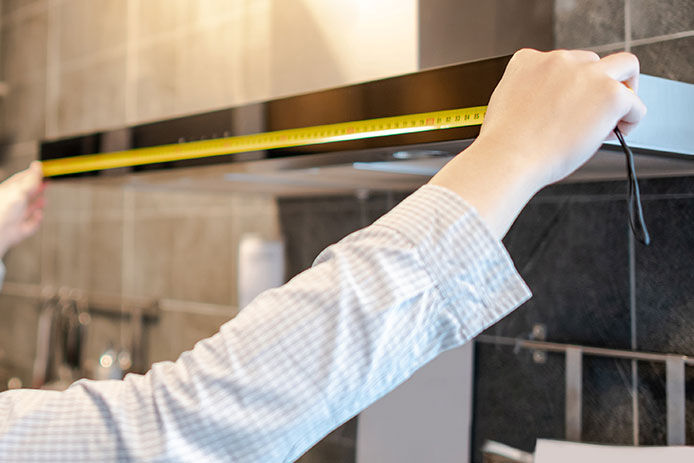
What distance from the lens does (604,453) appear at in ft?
2.65

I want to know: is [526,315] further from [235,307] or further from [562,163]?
[235,307]

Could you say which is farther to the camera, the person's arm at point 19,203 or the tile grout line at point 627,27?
the person's arm at point 19,203

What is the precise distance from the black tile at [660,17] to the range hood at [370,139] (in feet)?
0.61

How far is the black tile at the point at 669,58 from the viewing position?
81 centimetres

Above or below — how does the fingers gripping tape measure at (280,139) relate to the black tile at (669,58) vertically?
below

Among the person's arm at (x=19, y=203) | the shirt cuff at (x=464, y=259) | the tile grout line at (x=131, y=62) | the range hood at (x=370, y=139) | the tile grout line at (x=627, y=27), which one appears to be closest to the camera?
the shirt cuff at (x=464, y=259)

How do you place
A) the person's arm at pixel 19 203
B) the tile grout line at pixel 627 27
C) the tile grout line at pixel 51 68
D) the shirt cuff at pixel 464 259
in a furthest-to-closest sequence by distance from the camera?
the tile grout line at pixel 51 68 → the person's arm at pixel 19 203 → the tile grout line at pixel 627 27 → the shirt cuff at pixel 464 259

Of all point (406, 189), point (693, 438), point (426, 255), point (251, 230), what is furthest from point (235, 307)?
point (426, 255)

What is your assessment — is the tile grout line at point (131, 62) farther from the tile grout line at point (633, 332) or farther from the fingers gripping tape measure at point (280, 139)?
the tile grout line at point (633, 332)

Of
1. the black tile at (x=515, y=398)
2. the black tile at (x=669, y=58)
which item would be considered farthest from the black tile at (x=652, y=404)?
the black tile at (x=669, y=58)

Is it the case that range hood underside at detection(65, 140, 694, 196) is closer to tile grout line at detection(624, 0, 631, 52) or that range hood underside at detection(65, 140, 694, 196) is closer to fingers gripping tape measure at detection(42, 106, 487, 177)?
fingers gripping tape measure at detection(42, 106, 487, 177)

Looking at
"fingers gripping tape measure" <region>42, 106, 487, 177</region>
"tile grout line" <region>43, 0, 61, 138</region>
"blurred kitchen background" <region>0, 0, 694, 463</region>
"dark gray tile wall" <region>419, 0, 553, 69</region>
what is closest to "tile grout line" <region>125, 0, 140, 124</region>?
"blurred kitchen background" <region>0, 0, 694, 463</region>

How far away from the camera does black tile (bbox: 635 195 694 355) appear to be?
2.69ft

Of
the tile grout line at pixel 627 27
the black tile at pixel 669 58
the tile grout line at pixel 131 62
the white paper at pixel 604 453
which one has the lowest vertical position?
the white paper at pixel 604 453
